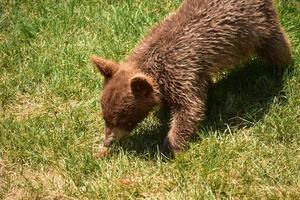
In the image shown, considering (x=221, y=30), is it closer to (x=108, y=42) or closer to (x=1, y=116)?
(x=108, y=42)

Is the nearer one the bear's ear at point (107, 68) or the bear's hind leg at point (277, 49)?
the bear's ear at point (107, 68)

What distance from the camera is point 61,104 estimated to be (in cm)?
609

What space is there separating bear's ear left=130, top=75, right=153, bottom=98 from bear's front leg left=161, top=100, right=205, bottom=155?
0.35 m

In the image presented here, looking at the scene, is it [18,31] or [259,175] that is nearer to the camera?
[259,175]

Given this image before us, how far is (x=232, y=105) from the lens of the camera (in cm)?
557

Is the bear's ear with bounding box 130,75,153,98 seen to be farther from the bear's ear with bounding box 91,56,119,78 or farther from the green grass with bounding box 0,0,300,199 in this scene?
the green grass with bounding box 0,0,300,199

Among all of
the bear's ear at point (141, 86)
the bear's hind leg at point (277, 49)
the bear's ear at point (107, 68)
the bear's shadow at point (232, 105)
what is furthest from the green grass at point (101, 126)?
the bear's ear at point (107, 68)

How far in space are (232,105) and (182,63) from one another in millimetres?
696

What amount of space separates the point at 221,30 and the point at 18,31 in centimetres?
286

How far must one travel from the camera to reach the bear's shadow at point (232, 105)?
5.35 m

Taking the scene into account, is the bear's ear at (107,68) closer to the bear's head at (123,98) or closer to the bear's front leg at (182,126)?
the bear's head at (123,98)

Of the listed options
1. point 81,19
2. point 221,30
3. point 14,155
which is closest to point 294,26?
point 221,30

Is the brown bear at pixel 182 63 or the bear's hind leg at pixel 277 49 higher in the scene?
the brown bear at pixel 182 63

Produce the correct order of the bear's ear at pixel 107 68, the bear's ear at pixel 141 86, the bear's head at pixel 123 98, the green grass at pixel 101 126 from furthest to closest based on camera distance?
1. the bear's ear at pixel 107 68
2. the bear's head at pixel 123 98
3. the bear's ear at pixel 141 86
4. the green grass at pixel 101 126
